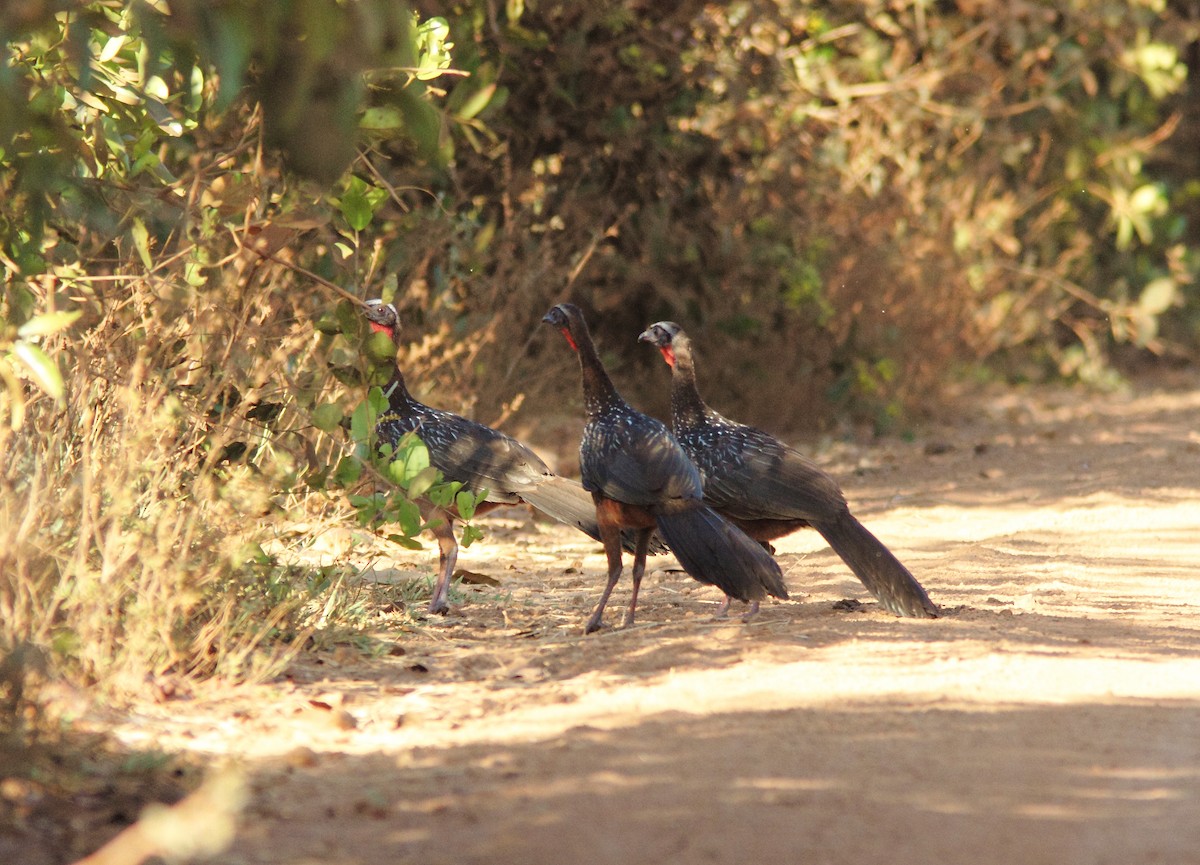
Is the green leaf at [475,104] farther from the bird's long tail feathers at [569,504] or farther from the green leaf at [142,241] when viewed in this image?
the green leaf at [142,241]

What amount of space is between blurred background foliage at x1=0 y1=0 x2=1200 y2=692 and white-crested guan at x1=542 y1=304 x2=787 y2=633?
0.87 m

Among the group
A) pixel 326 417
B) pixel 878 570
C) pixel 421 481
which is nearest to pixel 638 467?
pixel 421 481

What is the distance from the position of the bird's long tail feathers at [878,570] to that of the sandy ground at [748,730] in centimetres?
13

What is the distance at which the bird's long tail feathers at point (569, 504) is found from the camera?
20.3 ft

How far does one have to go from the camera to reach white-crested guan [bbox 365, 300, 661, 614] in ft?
20.6

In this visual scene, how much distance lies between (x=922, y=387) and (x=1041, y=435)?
1088mm

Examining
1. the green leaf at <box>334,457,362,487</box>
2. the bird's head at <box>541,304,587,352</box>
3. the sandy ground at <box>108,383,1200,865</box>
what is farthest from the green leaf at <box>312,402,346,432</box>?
the bird's head at <box>541,304,587,352</box>

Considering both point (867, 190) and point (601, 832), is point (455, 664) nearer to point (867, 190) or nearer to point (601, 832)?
point (601, 832)

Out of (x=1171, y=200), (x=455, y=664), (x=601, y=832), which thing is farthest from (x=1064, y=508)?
(x=1171, y=200)

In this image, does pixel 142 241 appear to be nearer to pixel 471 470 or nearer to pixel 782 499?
pixel 471 470

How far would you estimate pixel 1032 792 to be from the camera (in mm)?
3711

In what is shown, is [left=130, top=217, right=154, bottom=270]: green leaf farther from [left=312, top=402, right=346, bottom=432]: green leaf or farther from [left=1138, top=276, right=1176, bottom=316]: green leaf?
[left=1138, top=276, right=1176, bottom=316]: green leaf

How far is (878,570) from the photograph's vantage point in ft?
19.1

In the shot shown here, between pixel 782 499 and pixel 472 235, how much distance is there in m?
4.48
